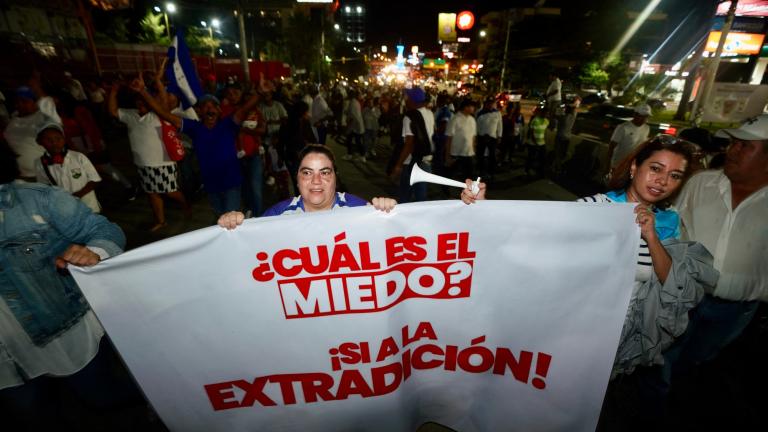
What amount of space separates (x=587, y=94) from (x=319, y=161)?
1471 inches

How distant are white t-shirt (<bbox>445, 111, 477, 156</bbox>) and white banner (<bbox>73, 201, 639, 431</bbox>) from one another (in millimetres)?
5586

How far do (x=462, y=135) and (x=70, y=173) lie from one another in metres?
5.98

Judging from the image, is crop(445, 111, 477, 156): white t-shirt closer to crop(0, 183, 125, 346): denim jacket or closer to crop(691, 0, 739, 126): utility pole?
crop(0, 183, 125, 346): denim jacket

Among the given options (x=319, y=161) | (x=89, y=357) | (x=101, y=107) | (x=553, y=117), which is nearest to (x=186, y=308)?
(x=89, y=357)

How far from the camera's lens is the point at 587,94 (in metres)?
32.5

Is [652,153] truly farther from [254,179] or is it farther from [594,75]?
[594,75]

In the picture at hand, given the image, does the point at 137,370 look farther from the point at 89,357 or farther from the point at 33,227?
the point at 33,227

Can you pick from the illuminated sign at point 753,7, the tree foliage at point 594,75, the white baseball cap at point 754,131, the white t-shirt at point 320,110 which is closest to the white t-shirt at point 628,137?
the white baseball cap at point 754,131

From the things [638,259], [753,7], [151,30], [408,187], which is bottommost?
[408,187]

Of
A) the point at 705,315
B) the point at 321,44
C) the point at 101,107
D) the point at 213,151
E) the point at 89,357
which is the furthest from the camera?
the point at 321,44

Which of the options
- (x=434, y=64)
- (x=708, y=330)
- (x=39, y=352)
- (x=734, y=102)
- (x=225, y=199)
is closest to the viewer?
(x=39, y=352)

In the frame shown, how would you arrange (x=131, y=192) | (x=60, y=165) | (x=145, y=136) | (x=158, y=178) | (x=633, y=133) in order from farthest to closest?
(x=131, y=192) < (x=633, y=133) < (x=158, y=178) < (x=145, y=136) < (x=60, y=165)

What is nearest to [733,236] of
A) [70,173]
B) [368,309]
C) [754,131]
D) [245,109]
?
[754,131]

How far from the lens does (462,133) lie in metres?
7.04
